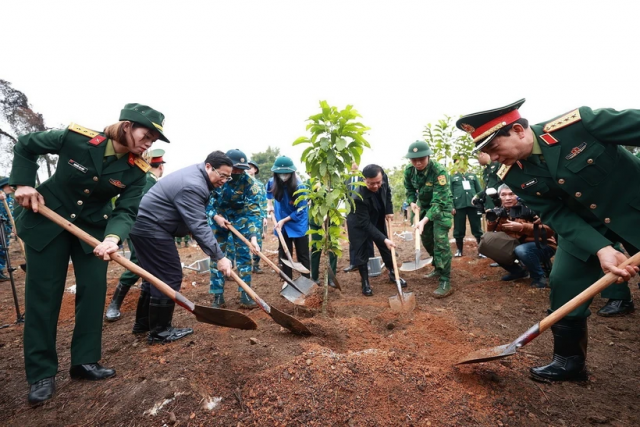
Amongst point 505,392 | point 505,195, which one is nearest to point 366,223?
point 505,195

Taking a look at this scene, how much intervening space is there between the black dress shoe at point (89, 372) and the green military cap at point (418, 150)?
14.3 ft

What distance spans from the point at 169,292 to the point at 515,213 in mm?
4872

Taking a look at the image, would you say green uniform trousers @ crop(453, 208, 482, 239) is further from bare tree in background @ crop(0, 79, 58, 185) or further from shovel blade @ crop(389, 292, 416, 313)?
bare tree in background @ crop(0, 79, 58, 185)

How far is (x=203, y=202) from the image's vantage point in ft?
11.0

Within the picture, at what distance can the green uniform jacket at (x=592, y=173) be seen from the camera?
2.26m

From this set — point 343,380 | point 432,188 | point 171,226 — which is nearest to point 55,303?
point 171,226

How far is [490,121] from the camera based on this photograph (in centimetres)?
243

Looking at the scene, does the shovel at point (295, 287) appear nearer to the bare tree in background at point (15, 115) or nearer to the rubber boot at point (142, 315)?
the rubber boot at point (142, 315)

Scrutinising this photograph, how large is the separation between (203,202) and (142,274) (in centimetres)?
95

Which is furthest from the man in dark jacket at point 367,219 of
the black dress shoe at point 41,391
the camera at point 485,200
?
the black dress shoe at point 41,391

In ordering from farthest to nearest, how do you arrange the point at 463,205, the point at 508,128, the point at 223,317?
the point at 463,205
the point at 223,317
the point at 508,128

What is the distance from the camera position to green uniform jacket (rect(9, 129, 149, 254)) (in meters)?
2.58

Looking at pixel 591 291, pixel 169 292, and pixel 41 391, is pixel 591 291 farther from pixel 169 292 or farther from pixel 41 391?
pixel 41 391

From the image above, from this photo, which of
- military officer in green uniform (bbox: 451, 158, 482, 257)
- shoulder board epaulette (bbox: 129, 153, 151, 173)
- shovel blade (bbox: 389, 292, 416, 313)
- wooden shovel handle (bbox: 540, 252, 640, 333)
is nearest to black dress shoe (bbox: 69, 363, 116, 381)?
shoulder board epaulette (bbox: 129, 153, 151, 173)
